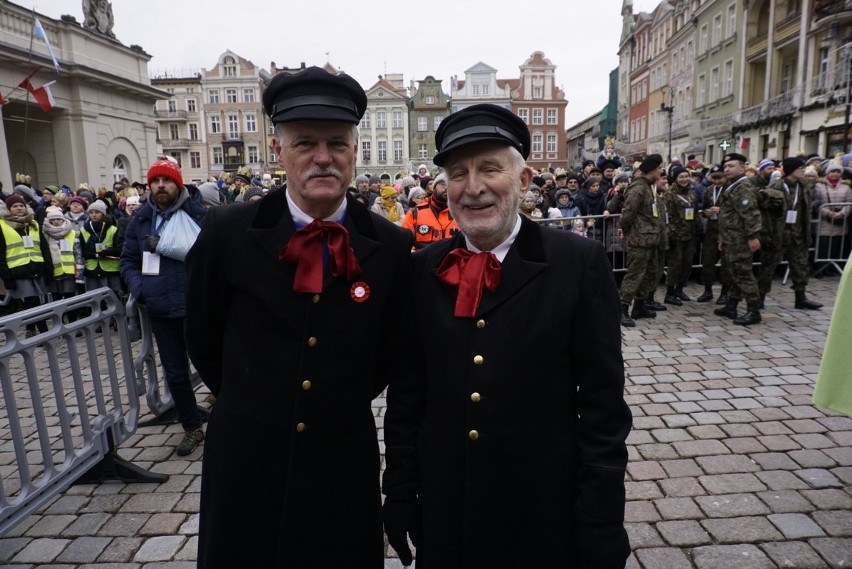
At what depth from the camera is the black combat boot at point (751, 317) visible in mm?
7953

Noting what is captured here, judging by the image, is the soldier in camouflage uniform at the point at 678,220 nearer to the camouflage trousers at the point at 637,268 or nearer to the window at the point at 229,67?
the camouflage trousers at the point at 637,268

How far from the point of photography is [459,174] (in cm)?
204

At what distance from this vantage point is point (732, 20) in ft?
116

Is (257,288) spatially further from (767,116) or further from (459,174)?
(767,116)

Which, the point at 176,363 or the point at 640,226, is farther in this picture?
the point at 640,226

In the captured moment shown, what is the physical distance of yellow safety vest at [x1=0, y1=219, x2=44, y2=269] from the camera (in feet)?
25.7

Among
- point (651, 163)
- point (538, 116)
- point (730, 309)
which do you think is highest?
point (538, 116)

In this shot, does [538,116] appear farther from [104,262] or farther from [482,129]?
[482,129]

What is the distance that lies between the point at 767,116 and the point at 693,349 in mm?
29114

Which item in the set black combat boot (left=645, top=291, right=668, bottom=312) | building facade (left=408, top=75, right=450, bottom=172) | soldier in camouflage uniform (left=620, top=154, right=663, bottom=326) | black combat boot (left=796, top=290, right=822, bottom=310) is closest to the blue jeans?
soldier in camouflage uniform (left=620, top=154, right=663, bottom=326)

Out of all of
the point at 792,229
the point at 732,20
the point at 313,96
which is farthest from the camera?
the point at 732,20

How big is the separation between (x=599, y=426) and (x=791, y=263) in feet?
27.3

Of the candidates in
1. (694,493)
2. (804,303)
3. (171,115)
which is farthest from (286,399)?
(171,115)

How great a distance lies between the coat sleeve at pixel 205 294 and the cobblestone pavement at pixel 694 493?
5.07 ft
